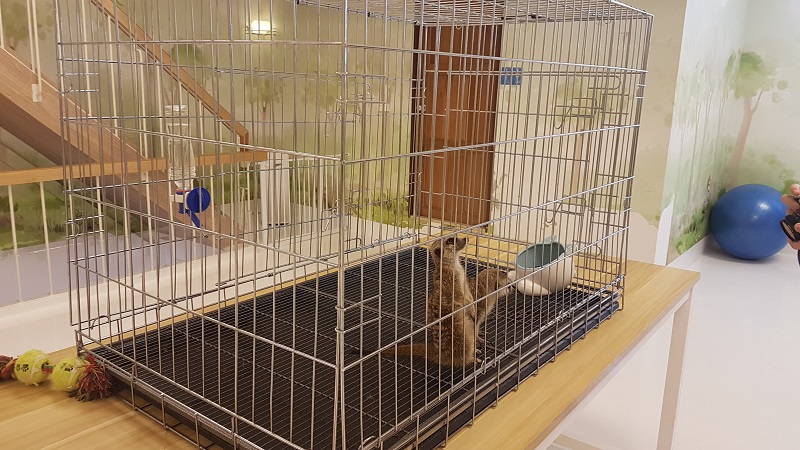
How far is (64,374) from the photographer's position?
119 cm

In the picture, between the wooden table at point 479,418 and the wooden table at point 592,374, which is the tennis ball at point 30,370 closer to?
the wooden table at point 479,418

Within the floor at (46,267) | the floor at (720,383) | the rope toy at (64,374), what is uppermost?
the rope toy at (64,374)

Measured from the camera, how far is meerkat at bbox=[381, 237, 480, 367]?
122cm

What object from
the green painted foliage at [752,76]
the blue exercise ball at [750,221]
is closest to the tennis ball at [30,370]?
the blue exercise ball at [750,221]

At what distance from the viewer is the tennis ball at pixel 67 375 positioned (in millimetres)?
1185

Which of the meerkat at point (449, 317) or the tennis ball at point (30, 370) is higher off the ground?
the meerkat at point (449, 317)

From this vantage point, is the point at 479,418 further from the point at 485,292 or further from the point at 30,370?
the point at 30,370

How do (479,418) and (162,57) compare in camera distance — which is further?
(162,57)

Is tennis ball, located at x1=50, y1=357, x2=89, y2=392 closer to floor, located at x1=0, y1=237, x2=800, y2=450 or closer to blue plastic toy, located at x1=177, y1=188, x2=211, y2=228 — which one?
blue plastic toy, located at x1=177, y1=188, x2=211, y2=228

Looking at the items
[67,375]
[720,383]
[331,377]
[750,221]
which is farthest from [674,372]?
[750,221]

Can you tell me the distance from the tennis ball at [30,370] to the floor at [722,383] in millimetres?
1743

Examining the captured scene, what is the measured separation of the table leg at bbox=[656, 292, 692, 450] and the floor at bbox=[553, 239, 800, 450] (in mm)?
251

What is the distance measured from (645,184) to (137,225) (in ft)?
11.2

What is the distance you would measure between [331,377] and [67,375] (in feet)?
1.72
